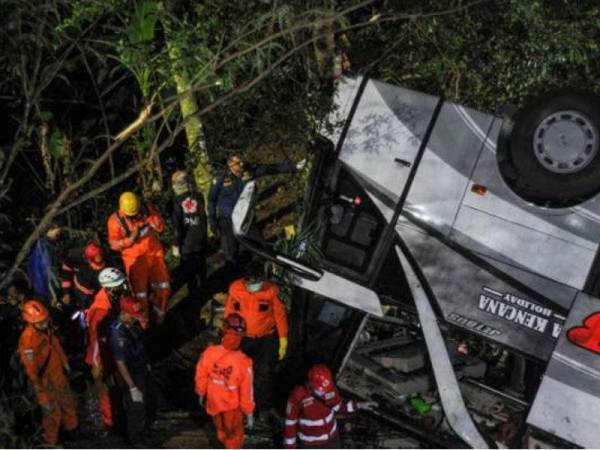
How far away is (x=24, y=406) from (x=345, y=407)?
8.76ft

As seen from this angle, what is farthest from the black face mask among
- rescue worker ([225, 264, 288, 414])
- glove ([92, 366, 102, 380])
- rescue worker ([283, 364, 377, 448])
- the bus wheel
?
the bus wheel

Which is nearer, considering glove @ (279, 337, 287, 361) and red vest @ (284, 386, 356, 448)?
red vest @ (284, 386, 356, 448)

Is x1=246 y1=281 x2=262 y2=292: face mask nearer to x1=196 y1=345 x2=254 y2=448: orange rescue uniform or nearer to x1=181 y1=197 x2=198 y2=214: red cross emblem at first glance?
x1=196 y1=345 x2=254 y2=448: orange rescue uniform

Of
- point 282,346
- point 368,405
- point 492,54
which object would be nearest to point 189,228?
point 282,346

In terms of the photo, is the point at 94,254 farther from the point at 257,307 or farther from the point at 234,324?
the point at 234,324

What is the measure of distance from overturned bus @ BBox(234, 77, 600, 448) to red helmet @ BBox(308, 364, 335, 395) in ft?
2.24

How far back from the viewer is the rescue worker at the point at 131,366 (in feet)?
24.7

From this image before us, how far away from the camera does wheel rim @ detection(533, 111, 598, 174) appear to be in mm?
6418

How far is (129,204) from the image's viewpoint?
30.7ft

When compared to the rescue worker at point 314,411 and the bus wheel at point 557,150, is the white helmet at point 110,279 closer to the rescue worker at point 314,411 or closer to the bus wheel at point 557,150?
the rescue worker at point 314,411

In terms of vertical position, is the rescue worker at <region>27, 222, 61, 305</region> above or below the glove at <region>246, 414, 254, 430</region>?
above

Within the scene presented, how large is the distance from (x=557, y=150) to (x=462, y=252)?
1033mm

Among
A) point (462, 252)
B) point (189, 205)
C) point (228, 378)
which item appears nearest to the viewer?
point (462, 252)

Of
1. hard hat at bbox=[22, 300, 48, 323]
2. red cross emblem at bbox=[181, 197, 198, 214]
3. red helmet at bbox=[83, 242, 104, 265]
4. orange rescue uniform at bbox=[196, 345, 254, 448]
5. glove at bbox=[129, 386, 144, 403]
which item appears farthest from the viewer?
red cross emblem at bbox=[181, 197, 198, 214]
